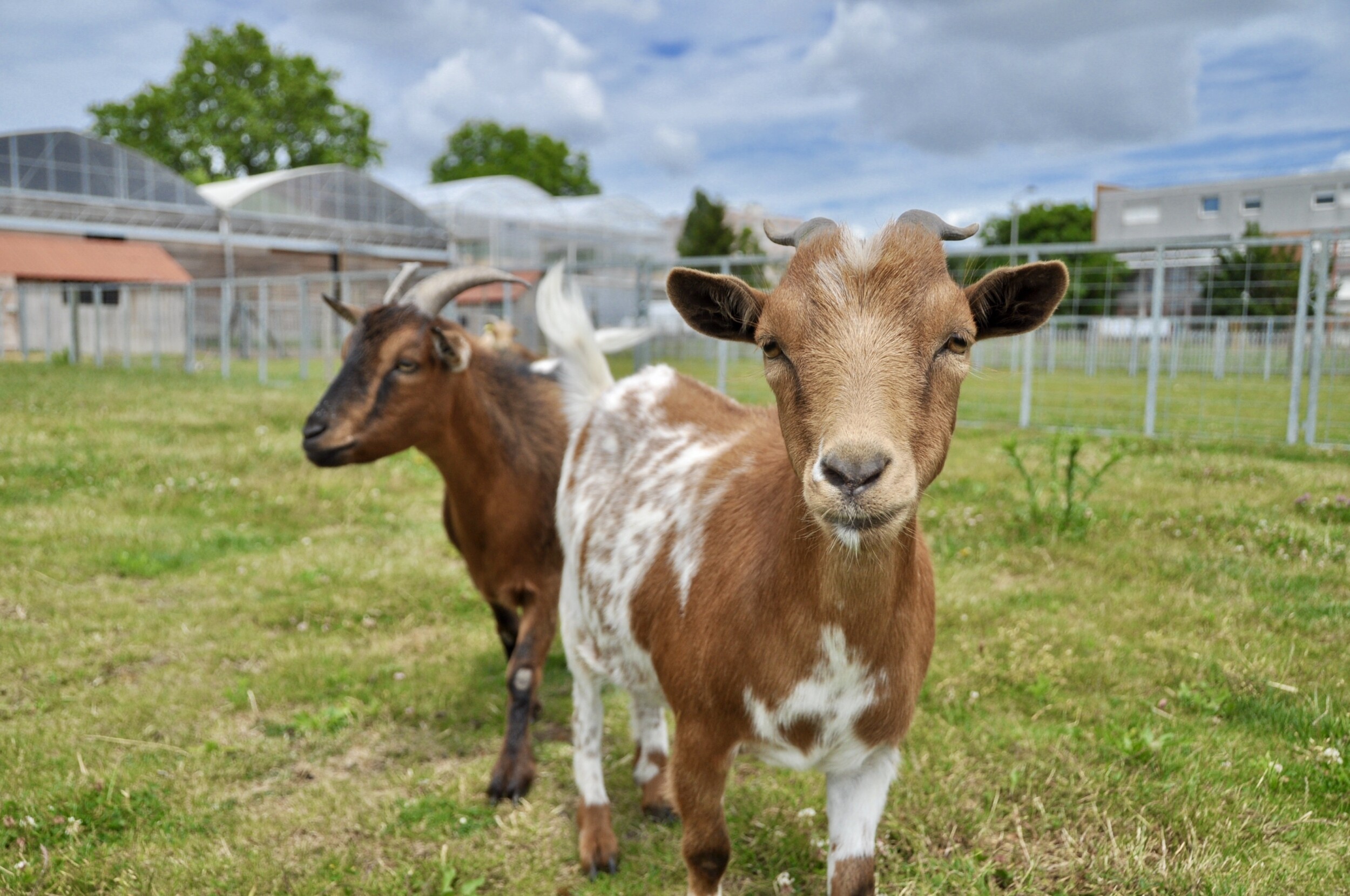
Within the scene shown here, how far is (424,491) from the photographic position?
8.75 m

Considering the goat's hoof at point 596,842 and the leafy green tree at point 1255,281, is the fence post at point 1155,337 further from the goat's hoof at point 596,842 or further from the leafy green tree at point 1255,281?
the goat's hoof at point 596,842

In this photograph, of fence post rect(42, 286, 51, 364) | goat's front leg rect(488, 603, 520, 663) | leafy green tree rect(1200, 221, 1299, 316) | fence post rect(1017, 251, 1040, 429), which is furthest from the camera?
fence post rect(42, 286, 51, 364)

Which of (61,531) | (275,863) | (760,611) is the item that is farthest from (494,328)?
(760,611)

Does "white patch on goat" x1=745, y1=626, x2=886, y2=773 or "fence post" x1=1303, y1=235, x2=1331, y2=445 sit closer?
"white patch on goat" x1=745, y1=626, x2=886, y2=773

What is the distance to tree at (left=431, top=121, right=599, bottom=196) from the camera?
58.5 meters

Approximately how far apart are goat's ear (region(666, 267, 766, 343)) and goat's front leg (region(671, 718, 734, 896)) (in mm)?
1153


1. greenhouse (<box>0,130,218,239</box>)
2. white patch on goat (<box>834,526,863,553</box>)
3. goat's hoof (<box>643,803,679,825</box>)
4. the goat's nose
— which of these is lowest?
goat's hoof (<box>643,803,679,825</box>)

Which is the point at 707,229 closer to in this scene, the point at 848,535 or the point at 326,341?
the point at 326,341

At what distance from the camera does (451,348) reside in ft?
13.7

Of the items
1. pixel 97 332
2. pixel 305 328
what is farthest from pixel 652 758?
pixel 97 332

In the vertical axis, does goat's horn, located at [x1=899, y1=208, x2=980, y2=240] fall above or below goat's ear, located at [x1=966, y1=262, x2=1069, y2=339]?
above

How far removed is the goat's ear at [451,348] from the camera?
4.18 meters

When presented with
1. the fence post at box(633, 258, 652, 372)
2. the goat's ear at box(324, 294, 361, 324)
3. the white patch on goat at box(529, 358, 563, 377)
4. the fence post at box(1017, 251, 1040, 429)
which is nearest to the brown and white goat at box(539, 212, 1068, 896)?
the white patch on goat at box(529, 358, 563, 377)

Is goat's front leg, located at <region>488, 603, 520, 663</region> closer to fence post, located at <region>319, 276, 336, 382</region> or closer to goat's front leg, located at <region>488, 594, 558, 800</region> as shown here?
goat's front leg, located at <region>488, 594, 558, 800</region>
